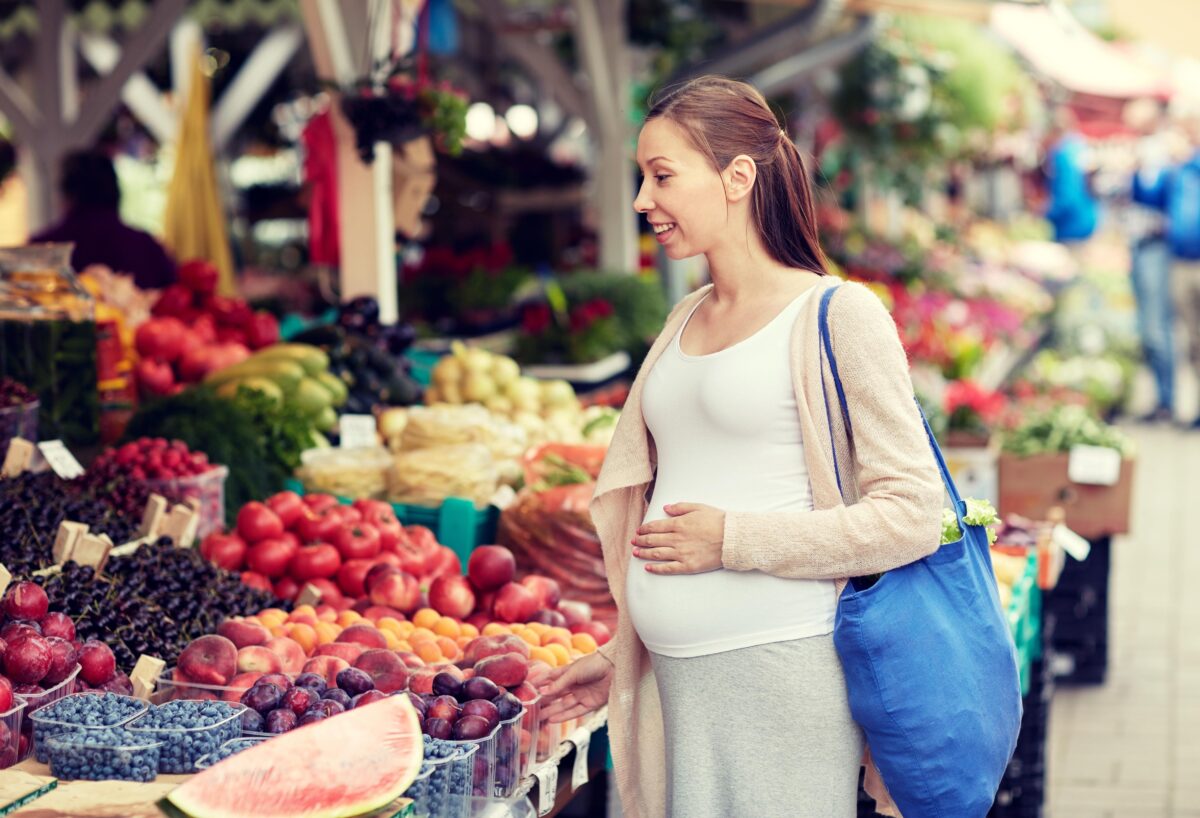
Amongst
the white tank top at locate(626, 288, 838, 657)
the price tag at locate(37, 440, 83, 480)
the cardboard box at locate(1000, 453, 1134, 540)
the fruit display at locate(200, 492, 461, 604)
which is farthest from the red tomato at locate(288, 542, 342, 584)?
the cardboard box at locate(1000, 453, 1134, 540)

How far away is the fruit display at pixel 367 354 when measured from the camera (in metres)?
5.39

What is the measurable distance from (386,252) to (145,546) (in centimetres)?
239

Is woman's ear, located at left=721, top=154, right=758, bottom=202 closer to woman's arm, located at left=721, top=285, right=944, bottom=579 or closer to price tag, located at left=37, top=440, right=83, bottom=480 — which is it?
woman's arm, located at left=721, top=285, right=944, bottom=579

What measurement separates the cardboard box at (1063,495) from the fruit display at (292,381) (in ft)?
8.40

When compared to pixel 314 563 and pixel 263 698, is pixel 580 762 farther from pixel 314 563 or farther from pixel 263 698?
pixel 314 563

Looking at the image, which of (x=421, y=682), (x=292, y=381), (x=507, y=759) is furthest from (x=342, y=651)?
(x=292, y=381)

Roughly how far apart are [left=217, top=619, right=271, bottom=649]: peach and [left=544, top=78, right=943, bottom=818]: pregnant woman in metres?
0.97

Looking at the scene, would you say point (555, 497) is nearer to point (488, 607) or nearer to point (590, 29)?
point (488, 607)

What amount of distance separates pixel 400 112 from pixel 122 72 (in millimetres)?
3623

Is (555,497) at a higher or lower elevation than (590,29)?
lower

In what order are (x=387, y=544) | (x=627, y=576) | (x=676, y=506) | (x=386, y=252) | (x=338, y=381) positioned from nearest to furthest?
(x=676, y=506) < (x=627, y=576) < (x=387, y=544) < (x=338, y=381) < (x=386, y=252)

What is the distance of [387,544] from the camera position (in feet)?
12.8

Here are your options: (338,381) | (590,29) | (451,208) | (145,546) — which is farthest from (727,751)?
(451,208)

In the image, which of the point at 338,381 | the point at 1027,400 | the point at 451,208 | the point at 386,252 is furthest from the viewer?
the point at 451,208
